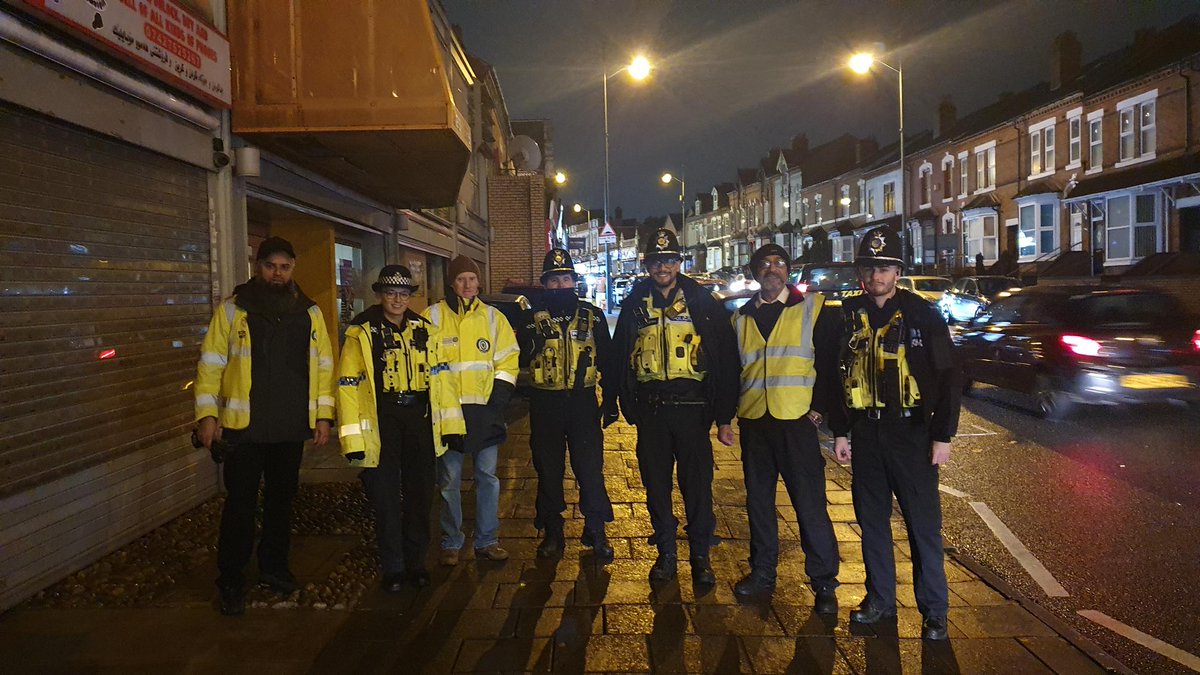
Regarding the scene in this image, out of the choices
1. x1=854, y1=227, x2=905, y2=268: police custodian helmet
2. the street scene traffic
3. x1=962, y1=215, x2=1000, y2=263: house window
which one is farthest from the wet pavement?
x1=962, y1=215, x2=1000, y2=263: house window

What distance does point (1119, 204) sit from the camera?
25938 millimetres

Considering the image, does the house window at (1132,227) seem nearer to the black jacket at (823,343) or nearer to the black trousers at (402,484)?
the black jacket at (823,343)

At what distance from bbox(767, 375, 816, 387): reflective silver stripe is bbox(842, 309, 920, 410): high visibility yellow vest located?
233 millimetres

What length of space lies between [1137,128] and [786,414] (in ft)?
91.4

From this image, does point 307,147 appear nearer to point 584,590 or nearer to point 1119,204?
point 584,590

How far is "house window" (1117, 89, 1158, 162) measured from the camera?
2536cm

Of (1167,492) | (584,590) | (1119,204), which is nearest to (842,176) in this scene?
(1119,204)

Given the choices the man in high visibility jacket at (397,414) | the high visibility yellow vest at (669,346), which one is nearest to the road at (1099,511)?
the high visibility yellow vest at (669,346)

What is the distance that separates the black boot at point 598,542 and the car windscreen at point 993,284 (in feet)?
71.7

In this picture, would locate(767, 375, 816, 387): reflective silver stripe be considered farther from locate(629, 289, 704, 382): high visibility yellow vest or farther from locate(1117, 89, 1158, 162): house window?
locate(1117, 89, 1158, 162): house window

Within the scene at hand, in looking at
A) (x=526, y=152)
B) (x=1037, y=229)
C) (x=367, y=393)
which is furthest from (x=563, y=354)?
(x=1037, y=229)

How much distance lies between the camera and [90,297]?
5047mm

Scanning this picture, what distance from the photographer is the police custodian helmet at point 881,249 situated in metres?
4.19

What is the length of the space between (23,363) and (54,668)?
171cm
